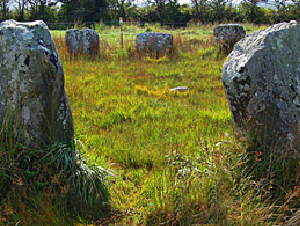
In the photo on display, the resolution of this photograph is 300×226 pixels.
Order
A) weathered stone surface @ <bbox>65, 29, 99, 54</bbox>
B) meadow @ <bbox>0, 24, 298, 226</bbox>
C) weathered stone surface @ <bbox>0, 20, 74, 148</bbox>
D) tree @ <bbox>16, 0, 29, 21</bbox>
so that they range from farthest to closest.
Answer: tree @ <bbox>16, 0, 29, 21</bbox>
weathered stone surface @ <bbox>65, 29, 99, 54</bbox>
weathered stone surface @ <bbox>0, 20, 74, 148</bbox>
meadow @ <bbox>0, 24, 298, 226</bbox>

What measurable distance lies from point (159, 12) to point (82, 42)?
18.7m

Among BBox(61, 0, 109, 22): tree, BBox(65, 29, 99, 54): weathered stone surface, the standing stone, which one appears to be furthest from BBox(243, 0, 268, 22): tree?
BBox(65, 29, 99, 54): weathered stone surface

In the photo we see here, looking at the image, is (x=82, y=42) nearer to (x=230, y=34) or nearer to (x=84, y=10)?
(x=230, y=34)

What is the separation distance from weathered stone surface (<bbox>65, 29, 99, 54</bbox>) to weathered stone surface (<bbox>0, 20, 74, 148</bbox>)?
23.9ft

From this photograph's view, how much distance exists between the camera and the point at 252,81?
290 centimetres

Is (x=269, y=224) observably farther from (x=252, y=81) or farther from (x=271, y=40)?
(x=271, y=40)

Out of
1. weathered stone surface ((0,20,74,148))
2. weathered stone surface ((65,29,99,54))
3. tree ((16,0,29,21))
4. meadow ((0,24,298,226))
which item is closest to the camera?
meadow ((0,24,298,226))

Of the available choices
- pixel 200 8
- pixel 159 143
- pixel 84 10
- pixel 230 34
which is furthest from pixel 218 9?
pixel 159 143

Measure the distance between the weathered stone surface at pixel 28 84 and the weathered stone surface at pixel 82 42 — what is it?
7.29 meters

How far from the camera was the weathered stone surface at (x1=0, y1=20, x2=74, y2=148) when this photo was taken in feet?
9.32

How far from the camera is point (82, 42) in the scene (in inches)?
398

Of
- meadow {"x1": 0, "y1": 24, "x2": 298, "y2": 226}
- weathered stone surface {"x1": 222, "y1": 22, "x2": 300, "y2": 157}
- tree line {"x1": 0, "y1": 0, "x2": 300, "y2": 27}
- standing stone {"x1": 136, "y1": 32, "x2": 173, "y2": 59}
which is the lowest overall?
meadow {"x1": 0, "y1": 24, "x2": 298, "y2": 226}

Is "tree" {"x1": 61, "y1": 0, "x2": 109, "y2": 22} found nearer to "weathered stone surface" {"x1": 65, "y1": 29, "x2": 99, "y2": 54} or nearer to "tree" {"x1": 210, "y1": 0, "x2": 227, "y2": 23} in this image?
"tree" {"x1": 210, "y1": 0, "x2": 227, "y2": 23}

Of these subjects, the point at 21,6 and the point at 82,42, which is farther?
the point at 21,6
